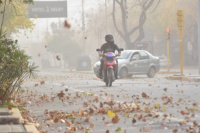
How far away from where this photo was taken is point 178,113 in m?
9.66

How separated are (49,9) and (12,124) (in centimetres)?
4042

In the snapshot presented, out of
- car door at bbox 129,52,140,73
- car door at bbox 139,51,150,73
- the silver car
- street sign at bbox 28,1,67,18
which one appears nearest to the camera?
the silver car

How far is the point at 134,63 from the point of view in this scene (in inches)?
1169

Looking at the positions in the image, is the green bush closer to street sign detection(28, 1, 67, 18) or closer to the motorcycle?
the motorcycle

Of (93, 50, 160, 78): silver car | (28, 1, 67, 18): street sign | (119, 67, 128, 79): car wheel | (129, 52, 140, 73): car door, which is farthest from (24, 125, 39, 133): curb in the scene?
(28, 1, 67, 18): street sign

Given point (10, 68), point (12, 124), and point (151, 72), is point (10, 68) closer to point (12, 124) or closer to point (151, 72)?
point (12, 124)

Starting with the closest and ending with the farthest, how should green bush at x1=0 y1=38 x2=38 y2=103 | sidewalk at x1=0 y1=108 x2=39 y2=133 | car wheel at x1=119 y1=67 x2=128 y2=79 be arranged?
sidewalk at x1=0 y1=108 x2=39 y2=133
green bush at x1=0 y1=38 x2=38 y2=103
car wheel at x1=119 y1=67 x2=128 y2=79

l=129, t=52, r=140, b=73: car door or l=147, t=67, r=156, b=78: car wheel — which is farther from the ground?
l=129, t=52, r=140, b=73: car door

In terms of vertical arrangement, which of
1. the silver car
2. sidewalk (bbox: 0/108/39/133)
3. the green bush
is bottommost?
the silver car

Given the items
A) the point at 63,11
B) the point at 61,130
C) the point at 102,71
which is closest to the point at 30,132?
the point at 61,130

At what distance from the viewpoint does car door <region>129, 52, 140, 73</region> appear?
29.5 m

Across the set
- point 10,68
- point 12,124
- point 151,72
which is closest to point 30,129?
point 12,124

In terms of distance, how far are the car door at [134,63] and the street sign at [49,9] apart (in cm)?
1836

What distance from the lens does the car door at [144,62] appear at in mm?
30109
